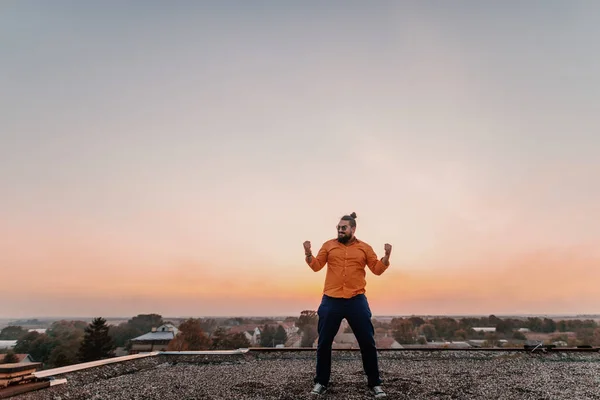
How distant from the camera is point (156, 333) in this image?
48.0 m

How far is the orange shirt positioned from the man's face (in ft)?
0.23

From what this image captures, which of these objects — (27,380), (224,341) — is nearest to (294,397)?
(27,380)

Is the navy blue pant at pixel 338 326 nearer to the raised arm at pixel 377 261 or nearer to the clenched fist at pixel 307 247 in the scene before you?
the raised arm at pixel 377 261

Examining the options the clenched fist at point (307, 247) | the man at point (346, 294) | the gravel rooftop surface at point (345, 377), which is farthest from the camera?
the clenched fist at point (307, 247)

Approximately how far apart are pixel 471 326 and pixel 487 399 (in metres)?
43.1

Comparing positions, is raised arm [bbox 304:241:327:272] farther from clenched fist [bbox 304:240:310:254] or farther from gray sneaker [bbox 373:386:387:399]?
gray sneaker [bbox 373:386:387:399]

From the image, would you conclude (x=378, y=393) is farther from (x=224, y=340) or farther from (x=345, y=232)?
(x=224, y=340)

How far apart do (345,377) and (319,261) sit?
1.65 metres

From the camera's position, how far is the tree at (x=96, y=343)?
4691 centimetres

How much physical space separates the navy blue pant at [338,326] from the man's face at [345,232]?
0.75 metres

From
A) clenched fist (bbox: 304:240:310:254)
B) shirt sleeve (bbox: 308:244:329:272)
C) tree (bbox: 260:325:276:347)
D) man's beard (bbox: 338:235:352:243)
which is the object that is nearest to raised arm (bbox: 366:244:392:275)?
man's beard (bbox: 338:235:352:243)

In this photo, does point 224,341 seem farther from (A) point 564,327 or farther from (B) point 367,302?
(B) point 367,302

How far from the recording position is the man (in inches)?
151

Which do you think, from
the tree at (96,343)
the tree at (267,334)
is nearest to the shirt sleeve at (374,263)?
the tree at (96,343)
